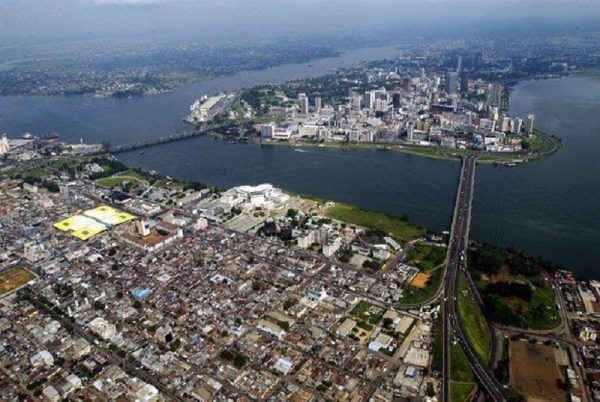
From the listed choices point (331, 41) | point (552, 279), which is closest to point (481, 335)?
point (552, 279)

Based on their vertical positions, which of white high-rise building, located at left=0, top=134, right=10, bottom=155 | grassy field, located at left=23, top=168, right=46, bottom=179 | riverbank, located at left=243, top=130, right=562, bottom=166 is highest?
white high-rise building, located at left=0, top=134, right=10, bottom=155

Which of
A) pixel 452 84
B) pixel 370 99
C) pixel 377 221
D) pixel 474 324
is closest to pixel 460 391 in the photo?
pixel 474 324

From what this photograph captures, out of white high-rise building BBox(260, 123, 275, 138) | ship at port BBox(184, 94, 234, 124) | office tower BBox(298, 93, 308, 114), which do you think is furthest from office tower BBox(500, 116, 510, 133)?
ship at port BBox(184, 94, 234, 124)

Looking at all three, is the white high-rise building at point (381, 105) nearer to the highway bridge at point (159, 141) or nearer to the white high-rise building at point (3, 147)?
the highway bridge at point (159, 141)

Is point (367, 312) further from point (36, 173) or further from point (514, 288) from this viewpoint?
point (36, 173)

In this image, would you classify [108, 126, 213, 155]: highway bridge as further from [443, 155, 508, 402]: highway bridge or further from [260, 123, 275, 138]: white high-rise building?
[443, 155, 508, 402]: highway bridge

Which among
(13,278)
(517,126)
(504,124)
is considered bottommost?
(13,278)

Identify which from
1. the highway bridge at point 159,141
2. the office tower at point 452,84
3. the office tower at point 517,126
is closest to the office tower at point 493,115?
the office tower at point 517,126

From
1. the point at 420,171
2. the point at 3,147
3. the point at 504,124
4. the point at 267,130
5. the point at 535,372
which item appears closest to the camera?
the point at 535,372
